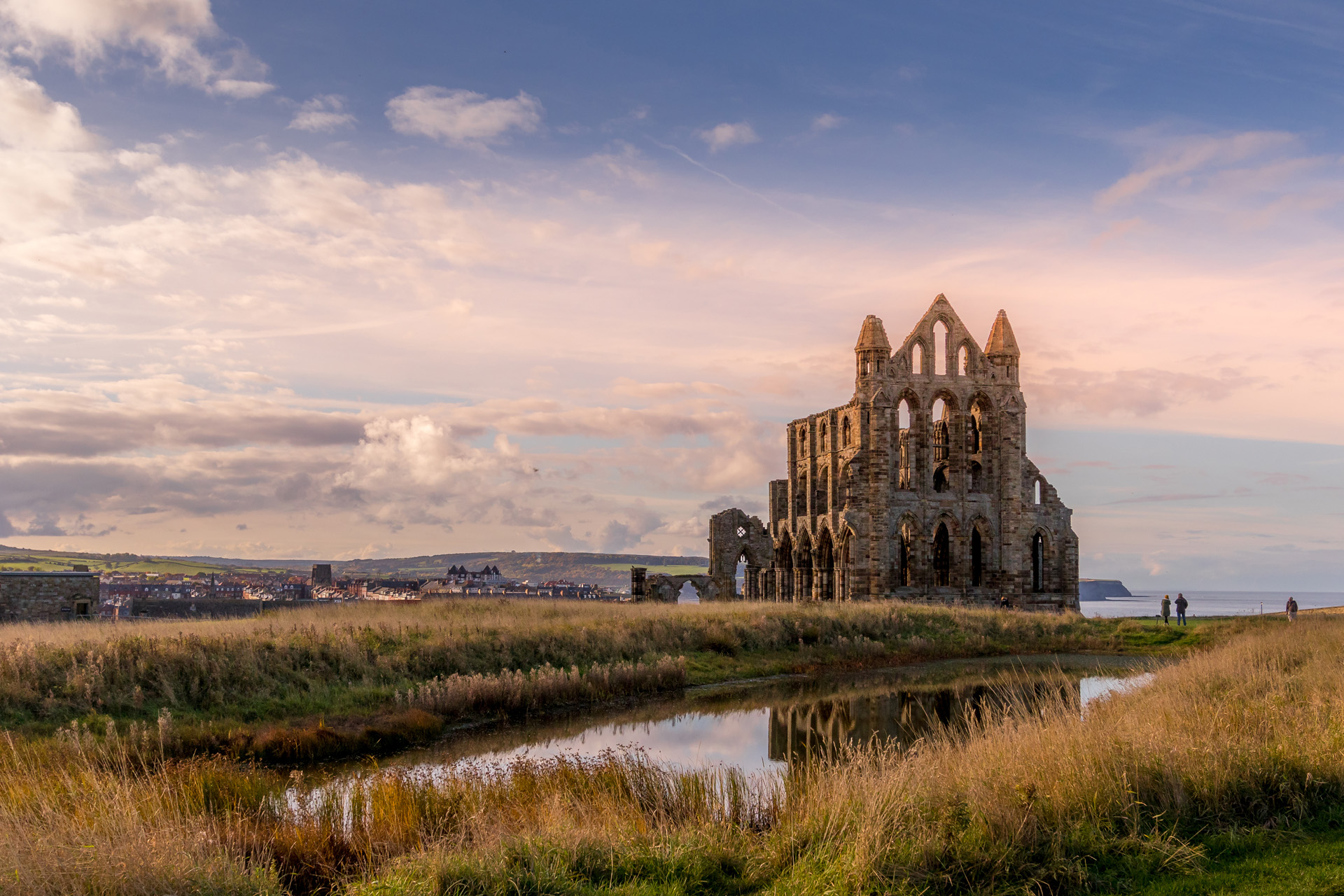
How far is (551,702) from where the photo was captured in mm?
21312

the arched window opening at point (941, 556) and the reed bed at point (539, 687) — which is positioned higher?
the arched window opening at point (941, 556)

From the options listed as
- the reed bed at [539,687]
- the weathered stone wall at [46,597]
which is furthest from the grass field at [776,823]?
the weathered stone wall at [46,597]

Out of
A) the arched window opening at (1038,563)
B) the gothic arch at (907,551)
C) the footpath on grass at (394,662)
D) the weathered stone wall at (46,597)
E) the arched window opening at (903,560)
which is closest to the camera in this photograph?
the footpath on grass at (394,662)

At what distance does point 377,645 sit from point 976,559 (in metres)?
37.2

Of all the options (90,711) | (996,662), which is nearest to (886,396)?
(996,662)

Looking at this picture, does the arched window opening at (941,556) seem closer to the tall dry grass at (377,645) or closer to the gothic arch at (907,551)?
the gothic arch at (907,551)

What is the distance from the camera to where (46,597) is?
30000 mm

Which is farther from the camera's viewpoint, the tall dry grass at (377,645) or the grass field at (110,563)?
the grass field at (110,563)

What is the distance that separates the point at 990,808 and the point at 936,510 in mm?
42539

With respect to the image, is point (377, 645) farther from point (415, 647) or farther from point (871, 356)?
point (871, 356)

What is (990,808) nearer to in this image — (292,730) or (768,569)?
(292,730)

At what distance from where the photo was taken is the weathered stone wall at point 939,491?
48.2m

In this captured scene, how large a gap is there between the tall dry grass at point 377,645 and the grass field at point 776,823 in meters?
5.15

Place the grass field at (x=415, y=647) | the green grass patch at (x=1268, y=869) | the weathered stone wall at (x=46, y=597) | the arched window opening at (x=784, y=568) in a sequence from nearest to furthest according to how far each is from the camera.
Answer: the green grass patch at (x=1268, y=869) < the grass field at (x=415, y=647) < the weathered stone wall at (x=46, y=597) < the arched window opening at (x=784, y=568)
